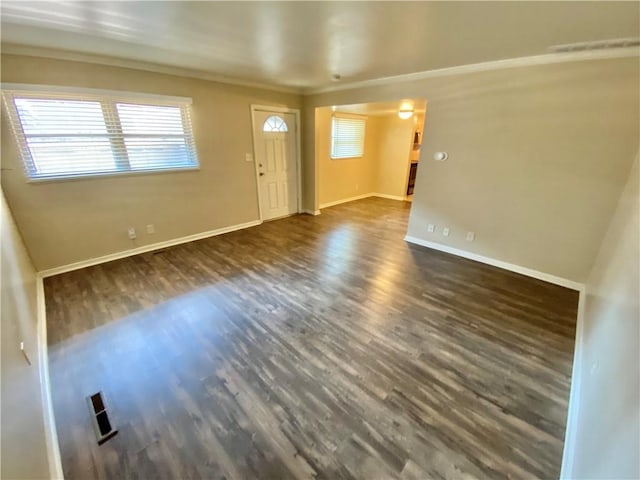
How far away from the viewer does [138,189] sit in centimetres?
371

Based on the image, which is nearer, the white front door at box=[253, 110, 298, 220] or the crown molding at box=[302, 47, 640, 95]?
the crown molding at box=[302, 47, 640, 95]

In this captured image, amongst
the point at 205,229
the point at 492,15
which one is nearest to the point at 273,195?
the point at 205,229

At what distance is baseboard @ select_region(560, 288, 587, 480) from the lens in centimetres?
138

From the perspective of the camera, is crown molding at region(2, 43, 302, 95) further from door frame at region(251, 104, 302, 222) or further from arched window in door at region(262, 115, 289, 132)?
arched window in door at region(262, 115, 289, 132)

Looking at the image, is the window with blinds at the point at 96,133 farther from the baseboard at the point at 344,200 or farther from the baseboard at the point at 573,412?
the baseboard at the point at 573,412

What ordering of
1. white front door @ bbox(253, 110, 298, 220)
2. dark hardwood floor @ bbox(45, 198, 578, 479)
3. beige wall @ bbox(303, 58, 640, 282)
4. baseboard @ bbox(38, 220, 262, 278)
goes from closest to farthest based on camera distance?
dark hardwood floor @ bbox(45, 198, 578, 479) → beige wall @ bbox(303, 58, 640, 282) → baseboard @ bbox(38, 220, 262, 278) → white front door @ bbox(253, 110, 298, 220)

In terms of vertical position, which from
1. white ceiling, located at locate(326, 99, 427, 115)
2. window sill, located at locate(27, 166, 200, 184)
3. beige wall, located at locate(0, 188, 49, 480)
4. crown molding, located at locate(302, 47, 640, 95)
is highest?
crown molding, located at locate(302, 47, 640, 95)

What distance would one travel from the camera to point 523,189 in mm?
3229

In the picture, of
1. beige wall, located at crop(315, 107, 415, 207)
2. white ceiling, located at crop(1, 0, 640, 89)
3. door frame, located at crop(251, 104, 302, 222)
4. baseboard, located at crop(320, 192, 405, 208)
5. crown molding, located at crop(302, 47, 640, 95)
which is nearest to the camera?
white ceiling, located at crop(1, 0, 640, 89)

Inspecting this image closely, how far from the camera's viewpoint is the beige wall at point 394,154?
695 centimetres

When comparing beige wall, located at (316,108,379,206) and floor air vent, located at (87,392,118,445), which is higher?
beige wall, located at (316,108,379,206)

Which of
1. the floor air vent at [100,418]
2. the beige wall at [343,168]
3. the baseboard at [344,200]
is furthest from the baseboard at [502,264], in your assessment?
the floor air vent at [100,418]

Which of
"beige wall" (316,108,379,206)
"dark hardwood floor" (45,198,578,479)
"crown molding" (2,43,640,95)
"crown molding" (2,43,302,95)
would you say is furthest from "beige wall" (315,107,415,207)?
"dark hardwood floor" (45,198,578,479)

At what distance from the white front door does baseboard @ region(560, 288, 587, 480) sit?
4724 millimetres
